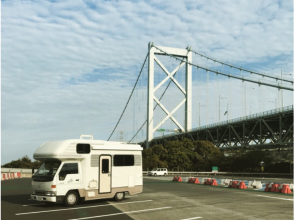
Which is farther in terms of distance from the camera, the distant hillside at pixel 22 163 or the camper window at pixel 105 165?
the distant hillside at pixel 22 163

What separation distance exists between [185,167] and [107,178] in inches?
2176

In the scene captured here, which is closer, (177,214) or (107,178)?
(177,214)

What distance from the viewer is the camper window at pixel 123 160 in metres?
15.5

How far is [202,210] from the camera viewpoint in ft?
42.4

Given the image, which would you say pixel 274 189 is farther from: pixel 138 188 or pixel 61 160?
pixel 61 160

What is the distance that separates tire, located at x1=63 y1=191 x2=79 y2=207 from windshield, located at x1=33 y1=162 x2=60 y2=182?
99 cm

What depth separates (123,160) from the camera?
625 inches

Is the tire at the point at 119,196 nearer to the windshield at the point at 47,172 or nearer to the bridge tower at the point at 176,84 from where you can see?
the windshield at the point at 47,172

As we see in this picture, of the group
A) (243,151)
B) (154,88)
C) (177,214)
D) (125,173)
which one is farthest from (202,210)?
(154,88)

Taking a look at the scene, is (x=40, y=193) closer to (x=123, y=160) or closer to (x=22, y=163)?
(x=123, y=160)

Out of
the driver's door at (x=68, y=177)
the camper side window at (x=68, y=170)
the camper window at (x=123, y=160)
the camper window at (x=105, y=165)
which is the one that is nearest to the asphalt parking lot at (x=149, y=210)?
the driver's door at (x=68, y=177)

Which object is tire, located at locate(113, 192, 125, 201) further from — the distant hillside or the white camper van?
the distant hillside

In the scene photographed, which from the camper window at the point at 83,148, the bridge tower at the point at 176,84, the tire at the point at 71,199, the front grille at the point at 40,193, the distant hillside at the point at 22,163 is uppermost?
the bridge tower at the point at 176,84

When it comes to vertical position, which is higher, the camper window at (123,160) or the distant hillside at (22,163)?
the camper window at (123,160)
